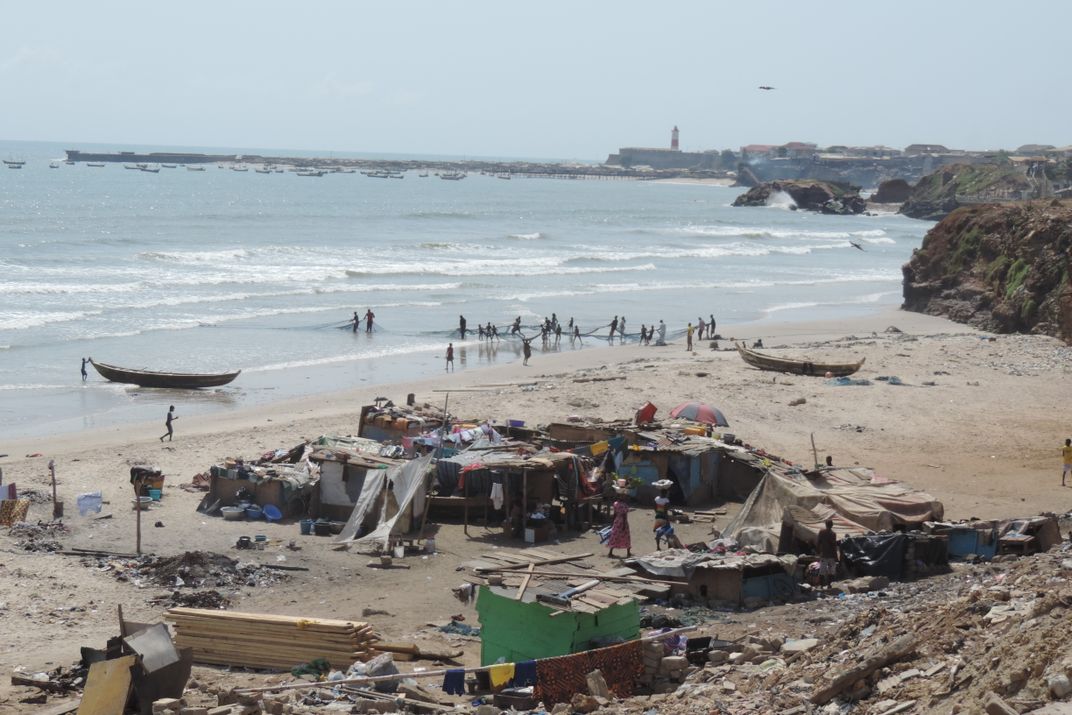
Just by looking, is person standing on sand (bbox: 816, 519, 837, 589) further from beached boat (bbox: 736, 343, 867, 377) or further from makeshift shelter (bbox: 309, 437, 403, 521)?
beached boat (bbox: 736, 343, 867, 377)

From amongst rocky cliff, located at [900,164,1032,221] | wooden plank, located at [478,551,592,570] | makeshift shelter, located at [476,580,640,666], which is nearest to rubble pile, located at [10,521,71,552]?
wooden plank, located at [478,551,592,570]

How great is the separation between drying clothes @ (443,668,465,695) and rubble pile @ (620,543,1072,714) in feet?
5.53

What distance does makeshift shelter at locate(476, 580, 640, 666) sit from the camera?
12.1m

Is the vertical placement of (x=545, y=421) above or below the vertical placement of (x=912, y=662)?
below

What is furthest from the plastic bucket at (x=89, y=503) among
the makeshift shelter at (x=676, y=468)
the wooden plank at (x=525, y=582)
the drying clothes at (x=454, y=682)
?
the drying clothes at (x=454, y=682)

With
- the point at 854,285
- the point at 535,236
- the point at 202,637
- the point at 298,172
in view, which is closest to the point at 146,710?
the point at 202,637

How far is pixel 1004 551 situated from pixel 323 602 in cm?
857

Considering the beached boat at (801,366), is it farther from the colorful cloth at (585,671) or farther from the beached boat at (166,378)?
the colorful cloth at (585,671)

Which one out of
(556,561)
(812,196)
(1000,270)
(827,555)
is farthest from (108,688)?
(812,196)

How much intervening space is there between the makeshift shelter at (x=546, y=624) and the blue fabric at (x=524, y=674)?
0.55 metres

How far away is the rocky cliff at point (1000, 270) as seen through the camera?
3919 cm

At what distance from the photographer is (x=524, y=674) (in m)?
11.5

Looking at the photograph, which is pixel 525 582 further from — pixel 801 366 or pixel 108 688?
pixel 801 366

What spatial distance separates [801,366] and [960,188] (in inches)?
4145
